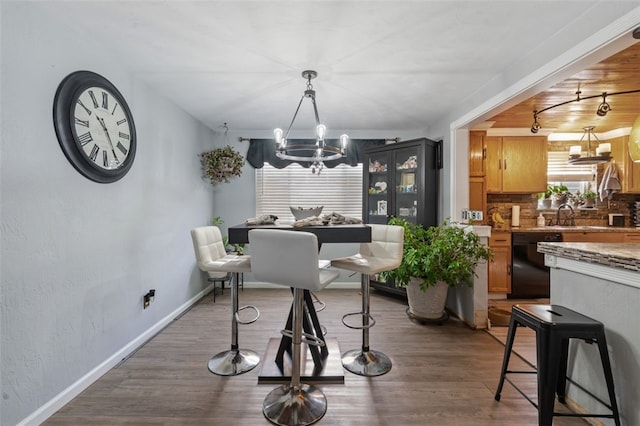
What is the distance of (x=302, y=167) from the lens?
14.7ft

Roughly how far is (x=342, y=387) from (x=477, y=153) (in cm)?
326

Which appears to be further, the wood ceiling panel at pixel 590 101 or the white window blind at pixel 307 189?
the white window blind at pixel 307 189

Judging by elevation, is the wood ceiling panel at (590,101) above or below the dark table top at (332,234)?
above

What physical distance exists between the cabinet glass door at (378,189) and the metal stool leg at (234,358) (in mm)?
2438

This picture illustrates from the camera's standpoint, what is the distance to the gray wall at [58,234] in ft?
5.10

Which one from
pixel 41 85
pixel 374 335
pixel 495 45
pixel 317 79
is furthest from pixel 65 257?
pixel 495 45

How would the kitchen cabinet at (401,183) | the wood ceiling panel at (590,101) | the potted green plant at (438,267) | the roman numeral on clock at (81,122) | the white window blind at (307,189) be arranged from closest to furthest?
the roman numeral on clock at (81,122)
the wood ceiling panel at (590,101)
the potted green plant at (438,267)
the kitchen cabinet at (401,183)
the white window blind at (307,189)

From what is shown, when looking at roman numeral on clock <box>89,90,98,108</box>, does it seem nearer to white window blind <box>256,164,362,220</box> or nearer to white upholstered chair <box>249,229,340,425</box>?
white upholstered chair <box>249,229,340,425</box>

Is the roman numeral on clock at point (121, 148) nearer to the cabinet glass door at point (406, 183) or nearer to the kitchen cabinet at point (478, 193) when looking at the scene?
the cabinet glass door at point (406, 183)

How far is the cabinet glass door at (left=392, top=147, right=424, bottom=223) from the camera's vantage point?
3.78 meters

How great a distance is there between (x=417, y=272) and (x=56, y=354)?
292cm

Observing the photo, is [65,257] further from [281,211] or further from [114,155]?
[281,211]

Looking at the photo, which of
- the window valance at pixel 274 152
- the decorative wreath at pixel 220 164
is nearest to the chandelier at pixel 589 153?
the window valance at pixel 274 152

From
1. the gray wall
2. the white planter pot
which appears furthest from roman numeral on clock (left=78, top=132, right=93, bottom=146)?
the white planter pot
